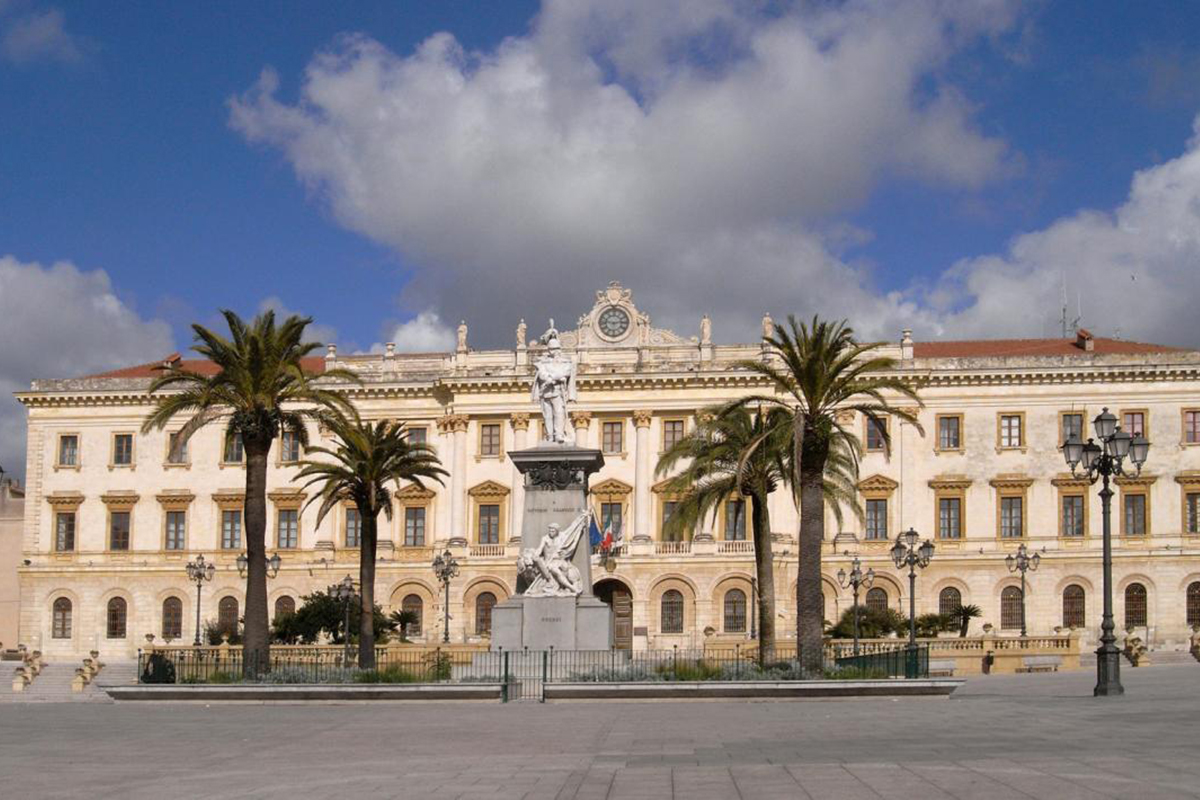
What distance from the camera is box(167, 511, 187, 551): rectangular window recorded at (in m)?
70.9

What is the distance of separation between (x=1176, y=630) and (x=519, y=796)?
5666cm

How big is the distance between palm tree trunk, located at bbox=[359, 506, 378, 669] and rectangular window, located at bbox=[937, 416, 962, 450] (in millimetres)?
31752

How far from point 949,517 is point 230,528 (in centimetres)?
3227

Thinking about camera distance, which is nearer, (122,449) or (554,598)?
(554,598)

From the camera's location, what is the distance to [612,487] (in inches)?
2692

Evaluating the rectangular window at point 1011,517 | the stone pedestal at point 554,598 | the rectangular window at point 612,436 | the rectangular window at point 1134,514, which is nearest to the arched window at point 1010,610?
the rectangular window at point 1011,517

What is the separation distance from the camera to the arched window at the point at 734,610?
65.7 metres

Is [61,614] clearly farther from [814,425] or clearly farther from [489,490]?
[814,425]

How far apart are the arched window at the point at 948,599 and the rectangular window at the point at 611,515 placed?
14.1 m

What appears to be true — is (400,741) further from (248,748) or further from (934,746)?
(934,746)

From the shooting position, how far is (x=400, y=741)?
19.6m

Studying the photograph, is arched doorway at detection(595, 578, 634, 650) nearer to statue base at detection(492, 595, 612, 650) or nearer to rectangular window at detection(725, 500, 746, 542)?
rectangular window at detection(725, 500, 746, 542)

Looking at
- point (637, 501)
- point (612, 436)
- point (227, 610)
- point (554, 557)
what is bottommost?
point (227, 610)

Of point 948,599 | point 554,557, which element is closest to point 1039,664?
point 948,599
